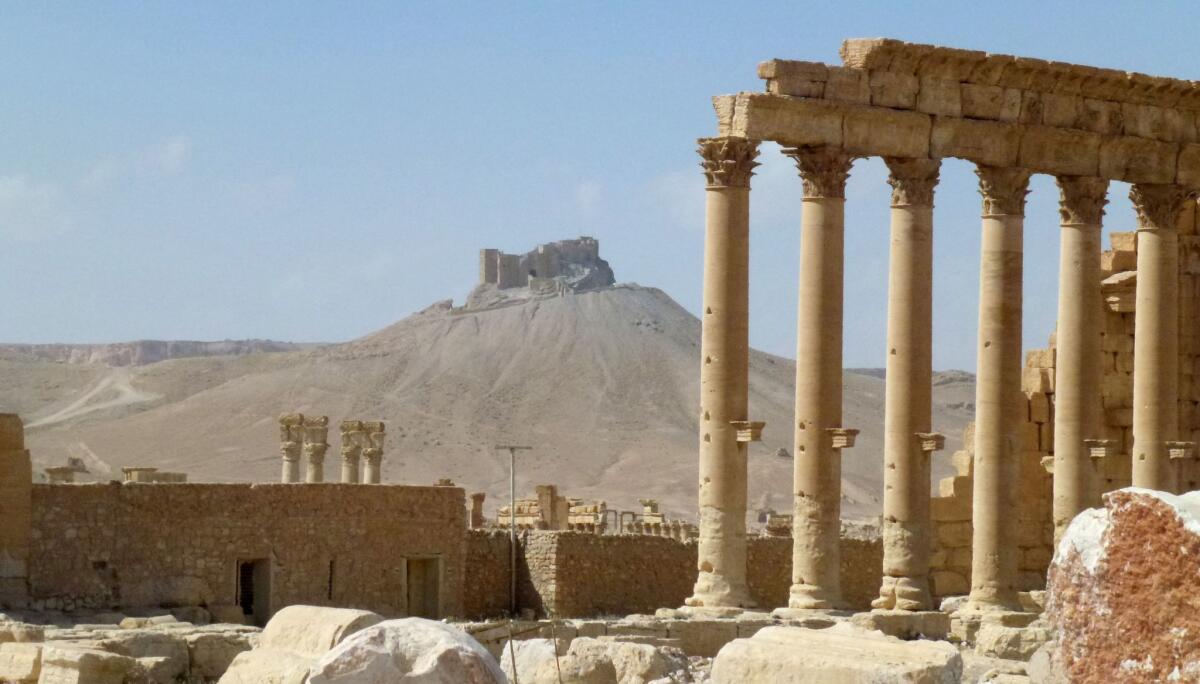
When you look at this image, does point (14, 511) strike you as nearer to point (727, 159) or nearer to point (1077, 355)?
point (727, 159)

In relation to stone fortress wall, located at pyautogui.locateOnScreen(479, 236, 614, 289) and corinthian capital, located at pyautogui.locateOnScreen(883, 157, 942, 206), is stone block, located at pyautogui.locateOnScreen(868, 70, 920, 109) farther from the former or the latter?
stone fortress wall, located at pyautogui.locateOnScreen(479, 236, 614, 289)

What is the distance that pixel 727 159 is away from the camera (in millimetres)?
29656

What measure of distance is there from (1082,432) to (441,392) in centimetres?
10065

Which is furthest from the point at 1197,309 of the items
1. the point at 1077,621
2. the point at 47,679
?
the point at 1077,621

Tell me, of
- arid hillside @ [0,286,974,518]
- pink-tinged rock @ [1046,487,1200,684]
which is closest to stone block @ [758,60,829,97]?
pink-tinged rock @ [1046,487,1200,684]

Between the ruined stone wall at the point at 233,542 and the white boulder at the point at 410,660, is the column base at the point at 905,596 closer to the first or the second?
the ruined stone wall at the point at 233,542

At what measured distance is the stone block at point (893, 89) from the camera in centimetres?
3114

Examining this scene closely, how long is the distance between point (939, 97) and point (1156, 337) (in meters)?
6.08

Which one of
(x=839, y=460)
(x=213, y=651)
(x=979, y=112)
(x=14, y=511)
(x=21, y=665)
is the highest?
(x=979, y=112)

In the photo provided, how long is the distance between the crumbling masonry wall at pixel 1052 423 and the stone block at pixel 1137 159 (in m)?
3.46

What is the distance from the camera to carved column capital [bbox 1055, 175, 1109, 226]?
3391 cm

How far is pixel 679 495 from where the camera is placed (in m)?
100

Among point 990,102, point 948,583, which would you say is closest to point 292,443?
point 948,583

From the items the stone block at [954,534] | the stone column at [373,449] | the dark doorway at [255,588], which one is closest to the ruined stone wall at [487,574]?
the dark doorway at [255,588]
